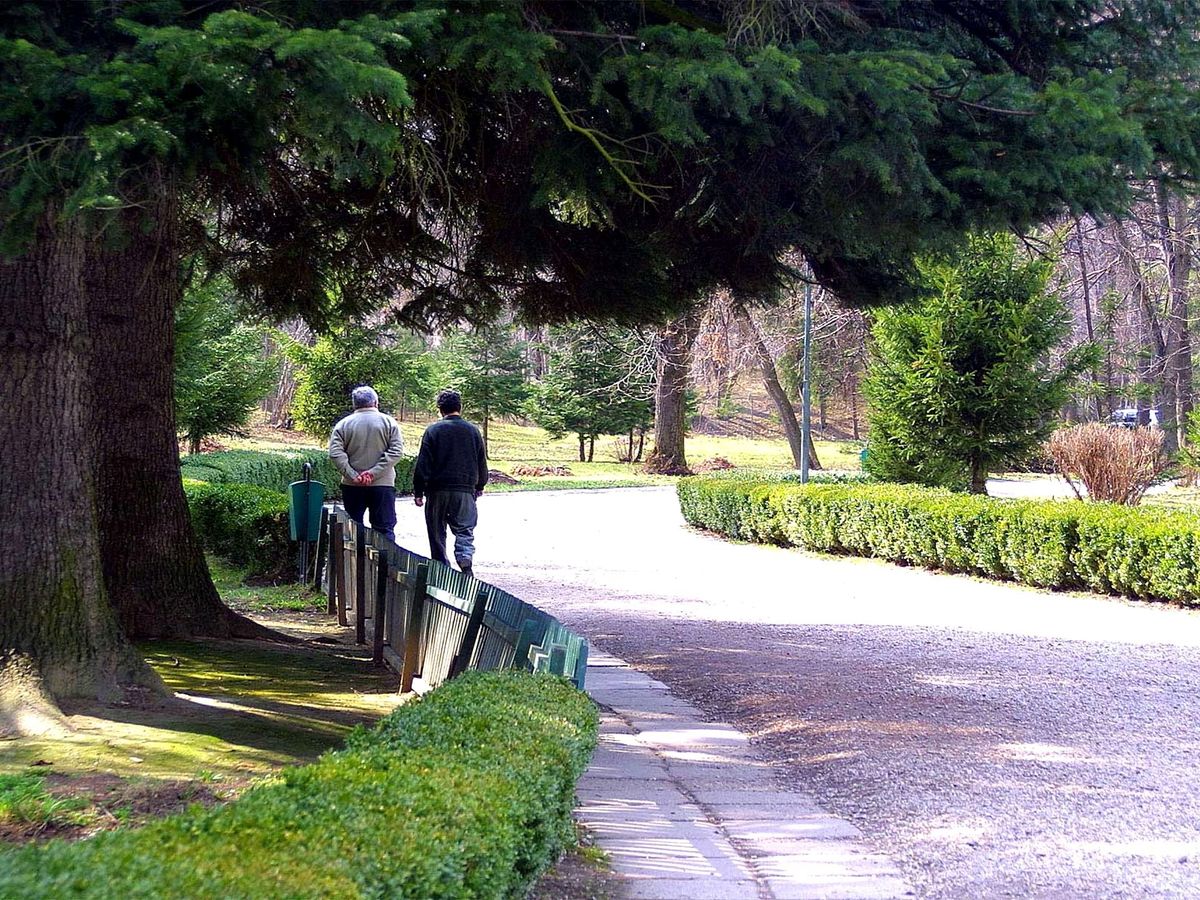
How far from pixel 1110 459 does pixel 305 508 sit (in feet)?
42.4

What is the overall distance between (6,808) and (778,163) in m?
4.42

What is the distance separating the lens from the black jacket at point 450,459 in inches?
386

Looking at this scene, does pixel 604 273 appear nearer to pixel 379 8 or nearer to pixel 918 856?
pixel 379 8

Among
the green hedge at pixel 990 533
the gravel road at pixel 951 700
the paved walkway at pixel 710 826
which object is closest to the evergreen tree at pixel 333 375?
the green hedge at pixel 990 533

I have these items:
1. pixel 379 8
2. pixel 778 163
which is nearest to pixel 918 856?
pixel 778 163

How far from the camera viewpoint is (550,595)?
12.4 metres

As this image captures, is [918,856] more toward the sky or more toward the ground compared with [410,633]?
more toward the ground

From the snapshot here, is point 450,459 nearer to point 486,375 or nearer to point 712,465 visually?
point 712,465

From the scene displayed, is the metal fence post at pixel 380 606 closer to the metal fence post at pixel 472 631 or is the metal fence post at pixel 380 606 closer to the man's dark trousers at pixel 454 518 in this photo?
the man's dark trousers at pixel 454 518

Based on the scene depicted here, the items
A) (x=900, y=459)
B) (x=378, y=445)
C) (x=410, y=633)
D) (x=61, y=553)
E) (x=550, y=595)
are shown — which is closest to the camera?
(x=61, y=553)

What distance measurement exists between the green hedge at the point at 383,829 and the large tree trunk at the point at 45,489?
249 centimetres

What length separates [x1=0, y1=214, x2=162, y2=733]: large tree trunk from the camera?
5598 millimetres

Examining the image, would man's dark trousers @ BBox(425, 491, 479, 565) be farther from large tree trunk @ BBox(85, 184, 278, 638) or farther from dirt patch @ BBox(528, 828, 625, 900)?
dirt patch @ BBox(528, 828, 625, 900)

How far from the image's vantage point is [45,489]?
5707mm
